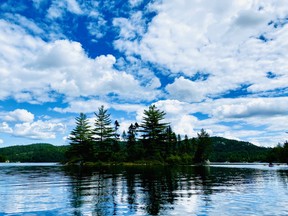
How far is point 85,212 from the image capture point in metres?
14.7

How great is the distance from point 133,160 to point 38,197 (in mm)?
74598

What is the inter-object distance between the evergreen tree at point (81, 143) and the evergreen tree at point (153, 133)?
18.9 metres

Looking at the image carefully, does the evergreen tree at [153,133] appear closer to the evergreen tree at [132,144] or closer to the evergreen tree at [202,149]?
the evergreen tree at [132,144]

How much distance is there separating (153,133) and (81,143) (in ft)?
83.4

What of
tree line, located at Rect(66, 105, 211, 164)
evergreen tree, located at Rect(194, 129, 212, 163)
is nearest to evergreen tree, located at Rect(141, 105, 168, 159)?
tree line, located at Rect(66, 105, 211, 164)

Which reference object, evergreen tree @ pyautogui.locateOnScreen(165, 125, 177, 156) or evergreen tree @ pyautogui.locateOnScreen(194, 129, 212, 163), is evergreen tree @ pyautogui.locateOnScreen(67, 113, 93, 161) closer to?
evergreen tree @ pyautogui.locateOnScreen(165, 125, 177, 156)

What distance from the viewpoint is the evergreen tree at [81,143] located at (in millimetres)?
95550

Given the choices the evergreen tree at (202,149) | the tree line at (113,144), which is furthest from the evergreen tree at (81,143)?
the evergreen tree at (202,149)

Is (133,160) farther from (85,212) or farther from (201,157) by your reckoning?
(85,212)

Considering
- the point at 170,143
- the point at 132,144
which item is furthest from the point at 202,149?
the point at 132,144

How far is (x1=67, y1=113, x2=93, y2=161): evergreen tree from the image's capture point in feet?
313

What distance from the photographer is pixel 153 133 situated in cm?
9706

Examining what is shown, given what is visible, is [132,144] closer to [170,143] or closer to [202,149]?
[170,143]

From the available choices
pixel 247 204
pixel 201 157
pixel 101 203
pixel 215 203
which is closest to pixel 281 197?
pixel 247 204
